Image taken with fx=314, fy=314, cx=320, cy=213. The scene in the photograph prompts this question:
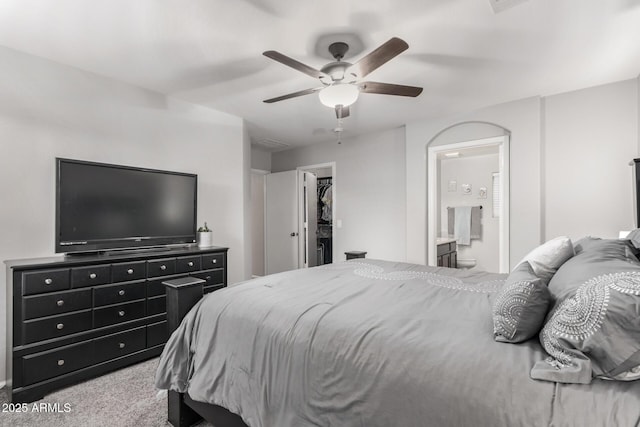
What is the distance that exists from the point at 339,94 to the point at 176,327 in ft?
6.14

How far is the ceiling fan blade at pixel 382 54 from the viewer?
6.01ft

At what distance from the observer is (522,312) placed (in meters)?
1.08

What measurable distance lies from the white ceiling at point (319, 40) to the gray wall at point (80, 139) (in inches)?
6.8

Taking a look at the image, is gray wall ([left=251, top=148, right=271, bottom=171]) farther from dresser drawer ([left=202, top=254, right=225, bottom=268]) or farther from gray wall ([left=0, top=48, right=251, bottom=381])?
dresser drawer ([left=202, top=254, right=225, bottom=268])

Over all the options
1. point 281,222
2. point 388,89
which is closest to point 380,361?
point 388,89

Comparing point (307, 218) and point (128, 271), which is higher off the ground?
point (307, 218)

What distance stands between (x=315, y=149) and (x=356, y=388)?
481 cm

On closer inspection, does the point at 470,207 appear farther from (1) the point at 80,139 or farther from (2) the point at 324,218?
(1) the point at 80,139

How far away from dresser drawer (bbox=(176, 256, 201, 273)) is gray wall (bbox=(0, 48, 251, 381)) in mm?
764

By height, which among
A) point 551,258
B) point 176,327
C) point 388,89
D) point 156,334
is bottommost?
point 156,334

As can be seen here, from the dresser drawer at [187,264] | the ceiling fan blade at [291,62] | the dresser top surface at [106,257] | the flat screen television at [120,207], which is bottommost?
the dresser drawer at [187,264]

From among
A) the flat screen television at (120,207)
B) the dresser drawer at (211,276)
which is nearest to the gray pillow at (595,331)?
the dresser drawer at (211,276)

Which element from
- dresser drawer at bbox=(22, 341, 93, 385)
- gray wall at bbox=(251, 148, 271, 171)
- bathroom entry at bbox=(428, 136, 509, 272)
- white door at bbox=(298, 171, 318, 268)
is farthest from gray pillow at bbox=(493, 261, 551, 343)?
gray wall at bbox=(251, 148, 271, 171)

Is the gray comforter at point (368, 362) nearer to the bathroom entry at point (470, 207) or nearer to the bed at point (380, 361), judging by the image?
the bed at point (380, 361)
